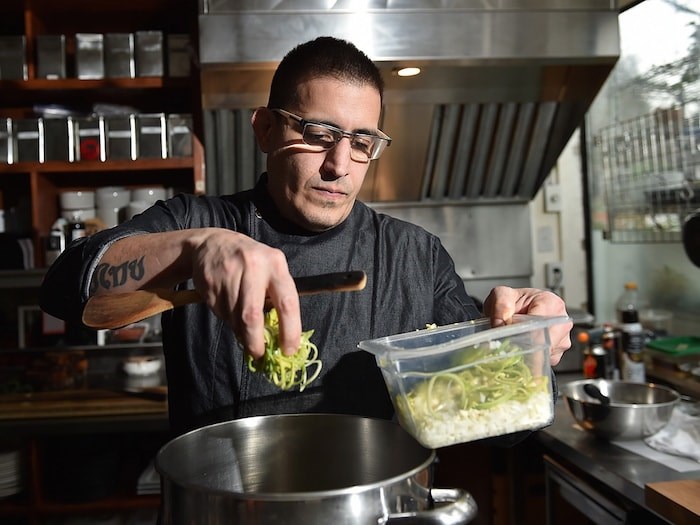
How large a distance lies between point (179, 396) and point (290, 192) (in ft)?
1.56

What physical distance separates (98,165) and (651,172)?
2405 mm

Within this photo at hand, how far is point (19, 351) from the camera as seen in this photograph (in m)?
2.89

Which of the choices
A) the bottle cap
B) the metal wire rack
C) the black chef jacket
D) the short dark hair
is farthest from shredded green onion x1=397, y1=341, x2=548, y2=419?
the metal wire rack

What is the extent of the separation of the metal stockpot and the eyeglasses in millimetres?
568

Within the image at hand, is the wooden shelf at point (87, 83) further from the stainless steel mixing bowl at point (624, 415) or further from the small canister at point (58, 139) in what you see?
the stainless steel mixing bowl at point (624, 415)

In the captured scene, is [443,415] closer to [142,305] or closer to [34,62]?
[142,305]

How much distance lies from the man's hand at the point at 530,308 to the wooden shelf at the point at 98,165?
2.16 metres

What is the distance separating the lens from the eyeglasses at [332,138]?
48.1 inches

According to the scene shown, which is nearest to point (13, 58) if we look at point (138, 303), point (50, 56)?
point (50, 56)

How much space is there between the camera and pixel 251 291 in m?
0.74

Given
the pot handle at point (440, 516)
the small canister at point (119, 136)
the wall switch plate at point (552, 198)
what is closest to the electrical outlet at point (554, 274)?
the wall switch plate at point (552, 198)

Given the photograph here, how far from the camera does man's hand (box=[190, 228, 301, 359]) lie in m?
0.74

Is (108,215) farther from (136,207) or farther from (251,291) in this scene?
(251,291)

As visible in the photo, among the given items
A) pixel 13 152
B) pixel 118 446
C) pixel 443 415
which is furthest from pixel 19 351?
pixel 443 415
